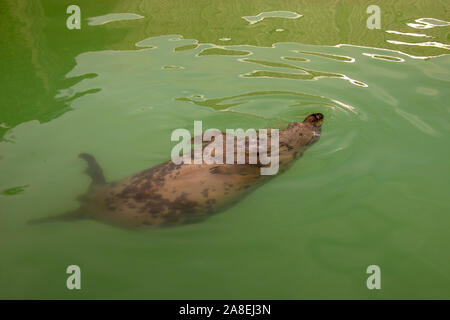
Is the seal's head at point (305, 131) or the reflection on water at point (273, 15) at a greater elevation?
the reflection on water at point (273, 15)

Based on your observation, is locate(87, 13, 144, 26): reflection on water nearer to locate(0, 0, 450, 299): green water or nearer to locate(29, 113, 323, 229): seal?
locate(0, 0, 450, 299): green water

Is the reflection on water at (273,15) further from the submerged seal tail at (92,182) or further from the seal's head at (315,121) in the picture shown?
the submerged seal tail at (92,182)

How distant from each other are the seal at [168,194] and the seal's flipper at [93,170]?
0.07ft

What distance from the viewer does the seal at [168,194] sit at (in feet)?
9.37

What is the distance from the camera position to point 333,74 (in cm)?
511

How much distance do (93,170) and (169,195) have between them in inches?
39.8

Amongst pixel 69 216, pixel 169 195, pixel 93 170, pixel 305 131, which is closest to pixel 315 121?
pixel 305 131

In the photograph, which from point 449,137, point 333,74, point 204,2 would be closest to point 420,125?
point 449,137

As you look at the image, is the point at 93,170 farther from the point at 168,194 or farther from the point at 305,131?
the point at 305,131

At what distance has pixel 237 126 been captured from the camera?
416 cm

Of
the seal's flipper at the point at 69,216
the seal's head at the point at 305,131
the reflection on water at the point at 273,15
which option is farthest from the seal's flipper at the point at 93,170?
the reflection on water at the point at 273,15

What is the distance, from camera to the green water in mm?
2648

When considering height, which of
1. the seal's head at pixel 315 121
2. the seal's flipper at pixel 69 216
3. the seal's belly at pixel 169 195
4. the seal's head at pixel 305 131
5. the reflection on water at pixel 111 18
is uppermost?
the reflection on water at pixel 111 18

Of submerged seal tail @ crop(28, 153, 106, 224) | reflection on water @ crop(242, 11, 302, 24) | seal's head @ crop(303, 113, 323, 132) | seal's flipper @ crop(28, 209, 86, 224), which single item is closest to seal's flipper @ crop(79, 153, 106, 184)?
submerged seal tail @ crop(28, 153, 106, 224)
